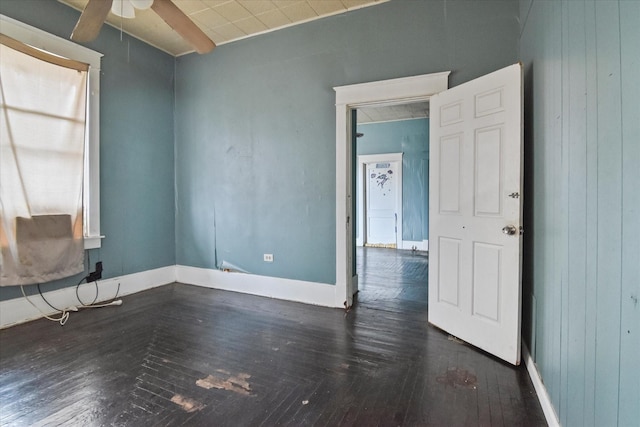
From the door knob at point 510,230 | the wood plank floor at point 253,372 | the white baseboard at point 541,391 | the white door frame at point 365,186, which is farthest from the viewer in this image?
the white door frame at point 365,186

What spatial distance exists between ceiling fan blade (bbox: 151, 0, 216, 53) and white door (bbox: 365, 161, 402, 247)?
18.5ft

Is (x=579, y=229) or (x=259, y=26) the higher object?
(x=259, y=26)

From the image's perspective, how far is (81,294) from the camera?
3.44 metres

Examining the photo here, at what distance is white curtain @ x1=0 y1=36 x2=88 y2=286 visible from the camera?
2.80m

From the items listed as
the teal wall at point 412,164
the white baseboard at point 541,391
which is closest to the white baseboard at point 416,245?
the teal wall at point 412,164

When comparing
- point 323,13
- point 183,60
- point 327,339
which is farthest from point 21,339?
point 323,13

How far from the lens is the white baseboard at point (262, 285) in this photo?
11.6 feet

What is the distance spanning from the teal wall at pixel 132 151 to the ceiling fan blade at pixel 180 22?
6.22 feet

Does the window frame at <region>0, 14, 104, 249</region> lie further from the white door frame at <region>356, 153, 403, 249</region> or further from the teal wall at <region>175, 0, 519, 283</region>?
the white door frame at <region>356, 153, 403, 249</region>

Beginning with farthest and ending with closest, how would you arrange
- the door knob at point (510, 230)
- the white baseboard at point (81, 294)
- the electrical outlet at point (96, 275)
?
the electrical outlet at point (96, 275), the white baseboard at point (81, 294), the door knob at point (510, 230)

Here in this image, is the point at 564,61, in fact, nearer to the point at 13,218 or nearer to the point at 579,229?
the point at 579,229

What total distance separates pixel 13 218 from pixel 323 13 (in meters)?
3.51

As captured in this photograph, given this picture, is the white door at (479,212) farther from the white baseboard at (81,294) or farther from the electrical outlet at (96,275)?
the electrical outlet at (96,275)

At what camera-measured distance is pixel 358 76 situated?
3311 mm
